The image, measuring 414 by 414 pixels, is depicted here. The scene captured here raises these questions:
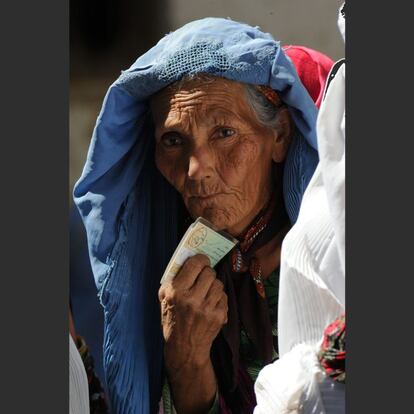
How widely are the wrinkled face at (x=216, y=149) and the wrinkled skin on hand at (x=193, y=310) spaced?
134 millimetres

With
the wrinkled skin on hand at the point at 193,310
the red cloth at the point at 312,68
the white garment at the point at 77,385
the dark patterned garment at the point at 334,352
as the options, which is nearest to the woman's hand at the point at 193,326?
the wrinkled skin on hand at the point at 193,310

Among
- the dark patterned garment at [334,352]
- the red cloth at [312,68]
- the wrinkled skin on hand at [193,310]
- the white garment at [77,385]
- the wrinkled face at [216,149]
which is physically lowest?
the white garment at [77,385]

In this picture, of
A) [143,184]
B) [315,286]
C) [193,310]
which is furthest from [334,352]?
[143,184]

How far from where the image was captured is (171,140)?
362cm

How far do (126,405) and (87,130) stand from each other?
693 millimetres

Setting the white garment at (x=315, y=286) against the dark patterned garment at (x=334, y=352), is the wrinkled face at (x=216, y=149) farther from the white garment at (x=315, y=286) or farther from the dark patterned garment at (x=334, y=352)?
the dark patterned garment at (x=334, y=352)

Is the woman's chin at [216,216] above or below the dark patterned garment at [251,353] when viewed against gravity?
above

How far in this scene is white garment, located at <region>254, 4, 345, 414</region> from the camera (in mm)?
2871

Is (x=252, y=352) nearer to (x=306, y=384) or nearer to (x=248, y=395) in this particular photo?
(x=248, y=395)

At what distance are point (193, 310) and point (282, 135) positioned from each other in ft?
1.56

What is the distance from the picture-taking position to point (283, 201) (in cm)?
365

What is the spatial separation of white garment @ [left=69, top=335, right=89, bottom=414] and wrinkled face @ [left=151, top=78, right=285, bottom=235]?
1.47 ft

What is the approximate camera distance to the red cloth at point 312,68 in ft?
11.7

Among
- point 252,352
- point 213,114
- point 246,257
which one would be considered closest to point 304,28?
point 213,114
